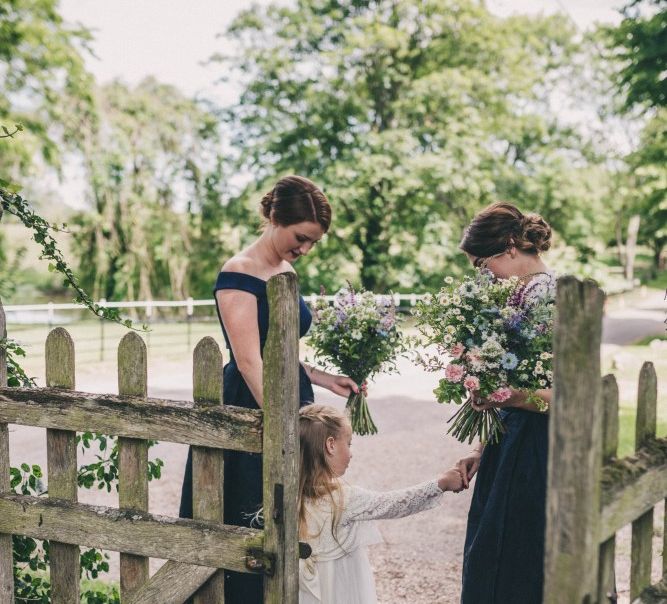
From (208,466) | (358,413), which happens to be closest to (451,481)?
(358,413)

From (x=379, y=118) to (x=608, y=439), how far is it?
19.4m

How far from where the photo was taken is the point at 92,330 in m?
22.5

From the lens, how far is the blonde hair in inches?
107

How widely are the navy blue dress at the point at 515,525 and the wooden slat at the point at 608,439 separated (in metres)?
0.86

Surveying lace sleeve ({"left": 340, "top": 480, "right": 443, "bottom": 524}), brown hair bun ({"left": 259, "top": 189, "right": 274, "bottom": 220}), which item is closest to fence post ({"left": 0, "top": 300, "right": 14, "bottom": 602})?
brown hair bun ({"left": 259, "top": 189, "right": 274, "bottom": 220})

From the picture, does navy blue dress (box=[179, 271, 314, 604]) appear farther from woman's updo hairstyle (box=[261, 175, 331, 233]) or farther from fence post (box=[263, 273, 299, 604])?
fence post (box=[263, 273, 299, 604])

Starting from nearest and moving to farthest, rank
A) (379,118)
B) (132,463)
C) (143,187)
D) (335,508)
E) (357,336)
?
(132,463) → (335,508) → (357,336) → (143,187) → (379,118)

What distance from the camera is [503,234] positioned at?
2936 mm

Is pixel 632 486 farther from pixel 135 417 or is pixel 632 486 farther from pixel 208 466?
pixel 135 417

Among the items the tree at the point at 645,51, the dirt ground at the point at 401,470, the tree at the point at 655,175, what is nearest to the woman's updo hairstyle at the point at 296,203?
the dirt ground at the point at 401,470

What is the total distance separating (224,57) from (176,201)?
437 centimetres

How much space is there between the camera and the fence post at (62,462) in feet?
8.37

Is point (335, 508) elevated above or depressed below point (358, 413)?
below

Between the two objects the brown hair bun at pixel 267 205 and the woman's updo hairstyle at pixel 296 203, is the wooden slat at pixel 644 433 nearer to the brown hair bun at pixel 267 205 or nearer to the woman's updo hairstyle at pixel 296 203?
the woman's updo hairstyle at pixel 296 203
